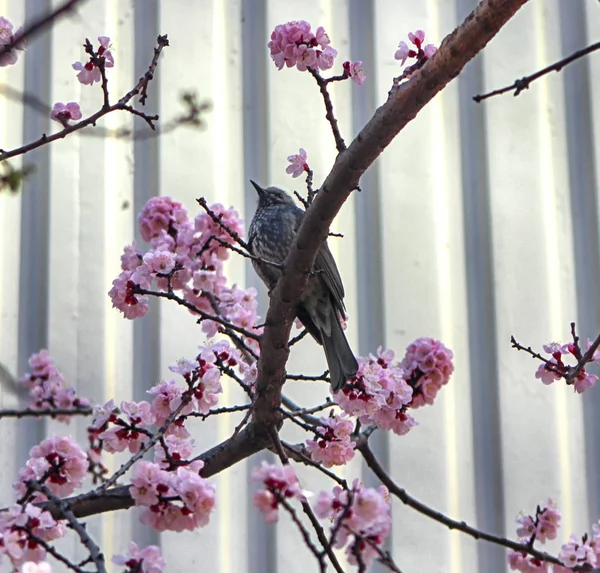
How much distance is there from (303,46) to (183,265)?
1.94 feet

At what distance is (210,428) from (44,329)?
547 millimetres

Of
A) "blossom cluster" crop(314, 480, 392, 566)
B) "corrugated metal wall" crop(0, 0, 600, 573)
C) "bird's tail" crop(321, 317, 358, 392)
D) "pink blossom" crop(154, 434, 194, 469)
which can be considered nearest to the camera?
"blossom cluster" crop(314, 480, 392, 566)

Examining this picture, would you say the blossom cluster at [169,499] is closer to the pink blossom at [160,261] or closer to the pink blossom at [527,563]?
the pink blossom at [160,261]

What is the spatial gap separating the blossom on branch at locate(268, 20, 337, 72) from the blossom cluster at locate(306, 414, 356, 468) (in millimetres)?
757

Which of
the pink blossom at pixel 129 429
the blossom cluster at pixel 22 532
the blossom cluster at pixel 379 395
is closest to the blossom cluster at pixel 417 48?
the blossom cluster at pixel 379 395

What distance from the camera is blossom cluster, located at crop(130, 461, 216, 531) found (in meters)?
1.65

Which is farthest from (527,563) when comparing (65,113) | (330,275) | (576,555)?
(65,113)

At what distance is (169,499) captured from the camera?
5.50 ft

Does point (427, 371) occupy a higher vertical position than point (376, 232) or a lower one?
lower

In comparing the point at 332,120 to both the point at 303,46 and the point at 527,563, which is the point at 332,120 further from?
the point at 527,563

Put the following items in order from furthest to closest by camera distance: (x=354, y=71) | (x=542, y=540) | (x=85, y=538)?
(x=542, y=540)
(x=354, y=71)
(x=85, y=538)

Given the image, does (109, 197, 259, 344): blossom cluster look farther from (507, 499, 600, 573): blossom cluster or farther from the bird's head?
(507, 499, 600, 573): blossom cluster

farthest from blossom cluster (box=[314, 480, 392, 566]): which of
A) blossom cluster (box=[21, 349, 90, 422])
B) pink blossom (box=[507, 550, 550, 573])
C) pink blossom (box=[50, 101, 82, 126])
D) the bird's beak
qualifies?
the bird's beak

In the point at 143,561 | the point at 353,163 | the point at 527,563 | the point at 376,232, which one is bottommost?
the point at 527,563
